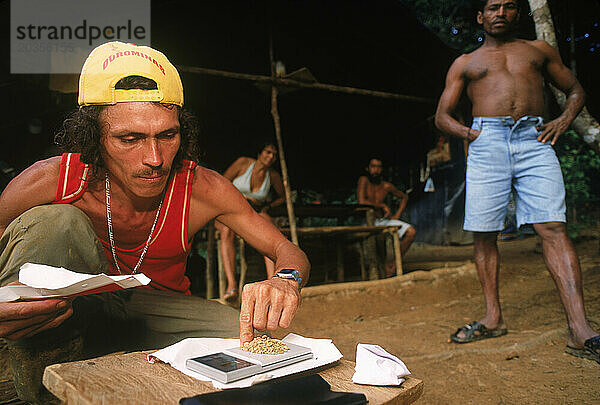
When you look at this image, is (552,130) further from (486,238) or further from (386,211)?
(386,211)

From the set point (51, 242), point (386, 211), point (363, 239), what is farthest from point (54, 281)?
point (386, 211)

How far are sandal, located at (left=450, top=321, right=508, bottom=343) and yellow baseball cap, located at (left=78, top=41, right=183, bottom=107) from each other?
7.14 ft

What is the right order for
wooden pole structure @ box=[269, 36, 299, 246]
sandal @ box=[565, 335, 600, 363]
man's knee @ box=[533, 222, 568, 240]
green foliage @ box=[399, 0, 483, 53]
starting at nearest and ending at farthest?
sandal @ box=[565, 335, 600, 363] → man's knee @ box=[533, 222, 568, 240] → wooden pole structure @ box=[269, 36, 299, 246] → green foliage @ box=[399, 0, 483, 53]

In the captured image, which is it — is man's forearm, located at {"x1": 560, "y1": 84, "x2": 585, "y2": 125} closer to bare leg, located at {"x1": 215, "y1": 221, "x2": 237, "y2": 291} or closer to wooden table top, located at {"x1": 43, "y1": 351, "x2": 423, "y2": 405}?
wooden table top, located at {"x1": 43, "y1": 351, "x2": 423, "y2": 405}

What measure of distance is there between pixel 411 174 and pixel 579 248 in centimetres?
354

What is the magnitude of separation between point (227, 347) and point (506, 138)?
7.38ft

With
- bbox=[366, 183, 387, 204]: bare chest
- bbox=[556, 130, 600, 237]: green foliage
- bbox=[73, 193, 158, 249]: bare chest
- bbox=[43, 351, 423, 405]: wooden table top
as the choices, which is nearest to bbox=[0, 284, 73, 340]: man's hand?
bbox=[43, 351, 423, 405]: wooden table top

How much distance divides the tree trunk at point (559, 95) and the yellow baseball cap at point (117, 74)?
2908 mm

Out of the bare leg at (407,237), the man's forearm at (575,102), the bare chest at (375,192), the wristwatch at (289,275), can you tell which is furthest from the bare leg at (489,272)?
the bare chest at (375,192)

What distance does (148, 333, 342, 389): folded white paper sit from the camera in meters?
0.82

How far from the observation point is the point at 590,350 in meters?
2.06

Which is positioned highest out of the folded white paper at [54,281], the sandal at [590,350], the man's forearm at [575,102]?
the man's forearm at [575,102]

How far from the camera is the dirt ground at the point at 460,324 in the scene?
1814 mm

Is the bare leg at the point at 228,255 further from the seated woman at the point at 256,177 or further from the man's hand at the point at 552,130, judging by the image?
the man's hand at the point at 552,130
